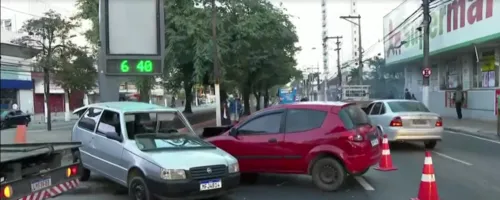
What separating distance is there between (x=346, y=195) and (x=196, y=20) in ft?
47.0

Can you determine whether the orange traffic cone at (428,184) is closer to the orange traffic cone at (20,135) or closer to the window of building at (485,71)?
the orange traffic cone at (20,135)

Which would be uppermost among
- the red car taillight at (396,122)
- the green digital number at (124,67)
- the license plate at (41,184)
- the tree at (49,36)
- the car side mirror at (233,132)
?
the tree at (49,36)

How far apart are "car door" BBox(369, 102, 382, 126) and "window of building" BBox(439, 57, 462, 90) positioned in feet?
52.5

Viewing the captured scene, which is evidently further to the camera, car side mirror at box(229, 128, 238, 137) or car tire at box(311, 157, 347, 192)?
car side mirror at box(229, 128, 238, 137)

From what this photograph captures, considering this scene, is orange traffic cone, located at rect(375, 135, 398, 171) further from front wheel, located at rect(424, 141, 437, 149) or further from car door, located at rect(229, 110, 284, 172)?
front wheel, located at rect(424, 141, 437, 149)

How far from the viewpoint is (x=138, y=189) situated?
6828 mm

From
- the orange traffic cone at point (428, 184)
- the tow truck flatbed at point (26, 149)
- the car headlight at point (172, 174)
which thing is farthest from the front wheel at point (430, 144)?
the tow truck flatbed at point (26, 149)

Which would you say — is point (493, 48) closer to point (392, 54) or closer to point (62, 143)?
point (392, 54)

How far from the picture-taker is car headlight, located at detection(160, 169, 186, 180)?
644cm

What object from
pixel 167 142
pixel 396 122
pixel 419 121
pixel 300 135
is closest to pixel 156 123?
pixel 167 142

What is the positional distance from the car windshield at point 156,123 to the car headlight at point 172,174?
1.67 meters

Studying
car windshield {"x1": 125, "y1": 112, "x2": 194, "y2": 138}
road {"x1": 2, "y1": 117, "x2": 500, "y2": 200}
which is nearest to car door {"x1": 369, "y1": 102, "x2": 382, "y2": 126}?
road {"x1": 2, "y1": 117, "x2": 500, "y2": 200}

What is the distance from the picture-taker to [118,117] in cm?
792

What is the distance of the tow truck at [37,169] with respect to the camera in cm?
487
